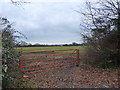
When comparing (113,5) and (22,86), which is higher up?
(113,5)

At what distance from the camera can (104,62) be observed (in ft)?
31.0

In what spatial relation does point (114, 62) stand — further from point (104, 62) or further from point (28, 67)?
point (28, 67)

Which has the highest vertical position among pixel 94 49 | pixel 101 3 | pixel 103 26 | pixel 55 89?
pixel 101 3

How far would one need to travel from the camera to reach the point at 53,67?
9125 millimetres

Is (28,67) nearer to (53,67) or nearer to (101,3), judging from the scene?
(53,67)

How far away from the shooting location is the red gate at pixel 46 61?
7823 millimetres

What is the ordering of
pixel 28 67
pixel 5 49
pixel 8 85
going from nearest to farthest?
pixel 5 49
pixel 8 85
pixel 28 67

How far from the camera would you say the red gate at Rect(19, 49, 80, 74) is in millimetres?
7823

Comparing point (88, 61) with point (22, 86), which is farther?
point (88, 61)

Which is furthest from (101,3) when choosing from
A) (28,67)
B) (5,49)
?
(5,49)

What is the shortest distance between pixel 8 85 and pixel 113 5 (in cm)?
859

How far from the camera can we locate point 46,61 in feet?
30.4

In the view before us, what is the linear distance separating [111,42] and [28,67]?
5.98 m

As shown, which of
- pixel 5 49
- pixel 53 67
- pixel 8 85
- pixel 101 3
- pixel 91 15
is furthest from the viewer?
pixel 91 15
